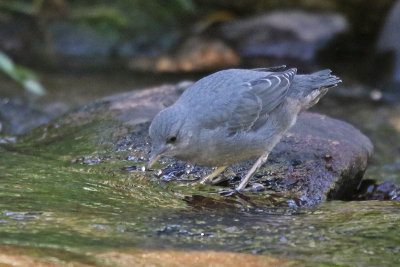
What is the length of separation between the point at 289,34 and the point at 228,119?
6854 millimetres

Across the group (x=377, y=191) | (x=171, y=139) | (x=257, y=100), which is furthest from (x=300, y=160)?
(x=171, y=139)

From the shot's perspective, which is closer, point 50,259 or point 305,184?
point 50,259

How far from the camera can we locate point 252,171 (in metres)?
4.65

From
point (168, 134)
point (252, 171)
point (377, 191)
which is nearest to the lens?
point (168, 134)

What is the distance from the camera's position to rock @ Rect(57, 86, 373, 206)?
4.55 meters

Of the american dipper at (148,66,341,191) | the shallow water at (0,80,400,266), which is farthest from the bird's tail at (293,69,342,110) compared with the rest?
the shallow water at (0,80,400,266)

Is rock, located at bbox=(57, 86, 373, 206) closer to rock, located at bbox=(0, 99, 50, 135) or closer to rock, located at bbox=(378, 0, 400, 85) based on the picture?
rock, located at bbox=(0, 99, 50, 135)

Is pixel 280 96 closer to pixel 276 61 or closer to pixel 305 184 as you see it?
pixel 305 184

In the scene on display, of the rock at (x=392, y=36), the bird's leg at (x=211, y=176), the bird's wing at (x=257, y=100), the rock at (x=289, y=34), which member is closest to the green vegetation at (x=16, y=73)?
the bird's leg at (x=211, y=176)

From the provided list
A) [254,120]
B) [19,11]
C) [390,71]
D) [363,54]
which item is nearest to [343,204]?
[254,120]

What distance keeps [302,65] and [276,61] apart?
0.44 m

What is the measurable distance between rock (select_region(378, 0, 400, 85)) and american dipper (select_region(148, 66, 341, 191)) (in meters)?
5.60

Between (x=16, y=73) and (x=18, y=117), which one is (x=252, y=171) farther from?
(x=18, y=117)

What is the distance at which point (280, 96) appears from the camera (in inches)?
191
